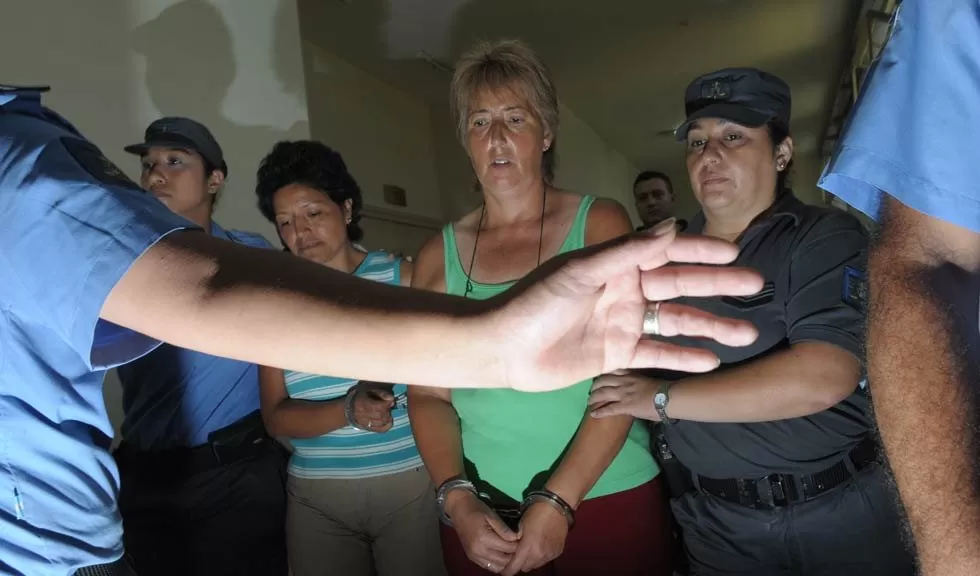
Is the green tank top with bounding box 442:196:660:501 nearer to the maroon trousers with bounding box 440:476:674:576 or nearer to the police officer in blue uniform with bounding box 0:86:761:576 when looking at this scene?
the maroon trousers with bounding box 440:476:674:576

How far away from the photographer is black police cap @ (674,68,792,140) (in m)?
1.56

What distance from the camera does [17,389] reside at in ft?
2.03

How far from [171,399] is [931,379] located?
1.58 meters

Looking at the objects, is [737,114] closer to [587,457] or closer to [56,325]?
[587,457]

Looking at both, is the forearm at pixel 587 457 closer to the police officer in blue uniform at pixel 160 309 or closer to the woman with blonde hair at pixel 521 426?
the woman with blonde hair at pixel 521 426

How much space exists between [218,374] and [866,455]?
1.47m

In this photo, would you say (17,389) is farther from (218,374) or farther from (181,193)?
(181,193)

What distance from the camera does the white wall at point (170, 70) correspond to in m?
2.01

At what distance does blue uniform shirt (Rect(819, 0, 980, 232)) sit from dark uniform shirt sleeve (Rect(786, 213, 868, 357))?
50 centimetres

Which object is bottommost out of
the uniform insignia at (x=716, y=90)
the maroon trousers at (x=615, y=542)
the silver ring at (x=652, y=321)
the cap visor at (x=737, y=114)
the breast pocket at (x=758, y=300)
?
the maroon trousers at (x=615, y=542)

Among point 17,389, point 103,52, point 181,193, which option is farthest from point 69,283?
point 103,52

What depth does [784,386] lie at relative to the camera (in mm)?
1242

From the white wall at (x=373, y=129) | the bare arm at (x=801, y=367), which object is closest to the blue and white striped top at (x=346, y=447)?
the bare arm at (x=801, y=367)

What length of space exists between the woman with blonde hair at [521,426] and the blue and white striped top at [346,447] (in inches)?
8.7
